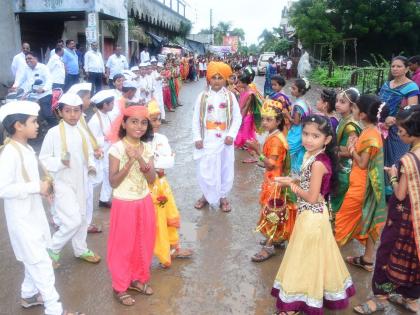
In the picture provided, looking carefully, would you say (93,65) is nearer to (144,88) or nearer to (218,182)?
(144,88)

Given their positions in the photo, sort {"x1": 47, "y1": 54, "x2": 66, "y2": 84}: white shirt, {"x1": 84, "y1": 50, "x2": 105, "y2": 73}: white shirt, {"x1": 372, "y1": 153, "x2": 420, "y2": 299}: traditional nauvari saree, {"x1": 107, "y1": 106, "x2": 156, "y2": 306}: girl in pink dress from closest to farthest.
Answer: {"x1": 372, "y1": 153, "x2": 420, "y2": 299}: traditional nauvari saree
{"x1": 107, "y1": 106, "x2": 156, "y2": 306}: girl in pink dress
{"x1": 47, "y1": 54, "x2": 66, "y2": 84}: white shirt
{"x1": 84, "y1": 50, "x2": 105, "y2": 73}: white shirt

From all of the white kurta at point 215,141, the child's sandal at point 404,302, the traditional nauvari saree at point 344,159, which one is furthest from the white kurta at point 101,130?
the child's sandal at point 404,302

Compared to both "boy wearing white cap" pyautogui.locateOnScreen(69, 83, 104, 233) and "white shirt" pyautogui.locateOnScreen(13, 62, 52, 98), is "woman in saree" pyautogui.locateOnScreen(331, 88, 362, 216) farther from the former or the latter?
"white shirt" pyautogui.locateOnScreen(13, 62, 52, 98)

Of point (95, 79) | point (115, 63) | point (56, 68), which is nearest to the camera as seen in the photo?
point (56, 68)

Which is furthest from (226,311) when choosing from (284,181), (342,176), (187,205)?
(187,205)

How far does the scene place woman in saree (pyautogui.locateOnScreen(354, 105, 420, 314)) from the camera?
2.70 metres

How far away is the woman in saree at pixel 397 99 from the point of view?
5.02 meters

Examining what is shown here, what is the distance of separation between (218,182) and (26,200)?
2.70 metres

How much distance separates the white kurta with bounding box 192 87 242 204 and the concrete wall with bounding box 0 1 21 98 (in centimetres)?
994

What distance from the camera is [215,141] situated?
5.06 meters

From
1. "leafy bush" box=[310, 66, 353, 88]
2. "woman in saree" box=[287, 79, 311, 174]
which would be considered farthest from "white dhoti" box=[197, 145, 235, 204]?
"leafy bush" box=[310, 66, 353, 88]

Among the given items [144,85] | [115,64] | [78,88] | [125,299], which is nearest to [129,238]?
[125,299]

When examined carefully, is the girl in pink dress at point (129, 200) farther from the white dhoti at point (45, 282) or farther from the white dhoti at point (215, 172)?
the white dhoti at point (215, 172)

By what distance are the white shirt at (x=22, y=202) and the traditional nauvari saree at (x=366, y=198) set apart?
2.55 m
